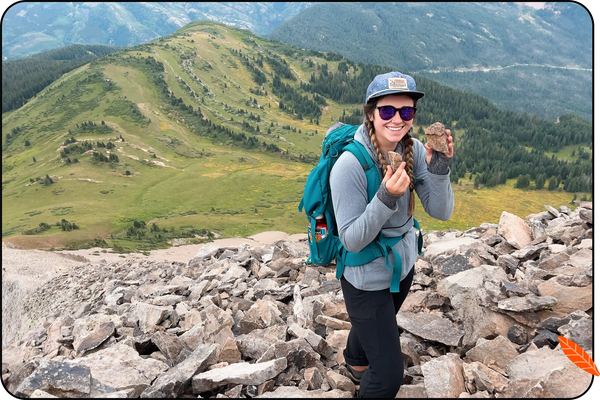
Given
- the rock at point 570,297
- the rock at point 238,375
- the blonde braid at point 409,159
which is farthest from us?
the rock at point 570,297

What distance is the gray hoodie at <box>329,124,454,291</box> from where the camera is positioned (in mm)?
3348

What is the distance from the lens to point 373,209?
330 cm

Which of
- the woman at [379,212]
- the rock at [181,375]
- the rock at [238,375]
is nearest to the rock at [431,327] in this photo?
the woman at [379,212]

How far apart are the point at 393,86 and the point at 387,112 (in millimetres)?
269

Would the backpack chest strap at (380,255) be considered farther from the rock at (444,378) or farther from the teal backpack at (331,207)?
the rock at (444,378)

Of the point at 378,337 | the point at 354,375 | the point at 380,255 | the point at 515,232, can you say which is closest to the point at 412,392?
the point at 354,375

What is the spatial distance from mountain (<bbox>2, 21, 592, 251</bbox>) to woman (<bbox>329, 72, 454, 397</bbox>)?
3988 centimetres

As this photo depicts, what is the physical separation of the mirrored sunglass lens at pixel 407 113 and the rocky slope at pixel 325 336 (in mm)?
3389

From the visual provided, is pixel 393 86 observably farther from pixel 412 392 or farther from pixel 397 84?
pixel 412 392

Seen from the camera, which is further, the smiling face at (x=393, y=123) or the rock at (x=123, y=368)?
the rock at (x=123, y=368)

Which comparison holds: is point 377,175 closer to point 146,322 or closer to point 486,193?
point 146,322

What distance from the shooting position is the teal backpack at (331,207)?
12.0 ft

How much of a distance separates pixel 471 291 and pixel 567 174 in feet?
425

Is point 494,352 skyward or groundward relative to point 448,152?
groundward
